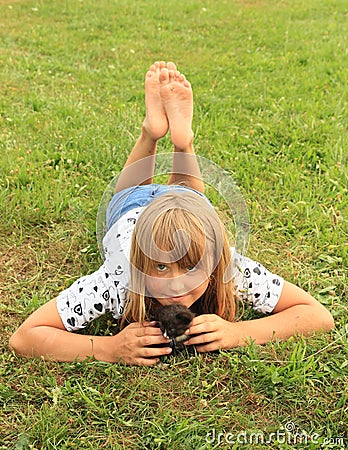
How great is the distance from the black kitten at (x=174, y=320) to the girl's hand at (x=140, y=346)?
0.04 metres

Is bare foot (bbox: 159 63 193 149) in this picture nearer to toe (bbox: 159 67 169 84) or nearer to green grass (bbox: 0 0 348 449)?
toe (bbox: 159 67 169 84)

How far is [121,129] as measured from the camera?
13.7 ft

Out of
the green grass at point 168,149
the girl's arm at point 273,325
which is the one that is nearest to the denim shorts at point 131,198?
the green grass at point 168,149

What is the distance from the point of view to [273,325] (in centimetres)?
247

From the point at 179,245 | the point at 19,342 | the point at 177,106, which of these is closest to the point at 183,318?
the point at 179,245

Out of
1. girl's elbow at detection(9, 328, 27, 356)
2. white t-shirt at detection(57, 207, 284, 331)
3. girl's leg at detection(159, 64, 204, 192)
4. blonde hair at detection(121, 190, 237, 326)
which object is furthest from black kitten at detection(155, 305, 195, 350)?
girl's leg at detection(159, 64, 204, 192)

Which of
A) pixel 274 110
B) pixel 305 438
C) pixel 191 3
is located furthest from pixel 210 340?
pixel 191 3

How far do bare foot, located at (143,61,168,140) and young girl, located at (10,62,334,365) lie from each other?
→ 52cm

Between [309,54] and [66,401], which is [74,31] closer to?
[309,54]

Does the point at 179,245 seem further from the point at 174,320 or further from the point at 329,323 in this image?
the point at 329,323

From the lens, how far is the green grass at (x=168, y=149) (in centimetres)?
217

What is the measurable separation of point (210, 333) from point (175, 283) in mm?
318

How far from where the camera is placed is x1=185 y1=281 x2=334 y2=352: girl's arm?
7.80 feet

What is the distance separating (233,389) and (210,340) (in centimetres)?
21
